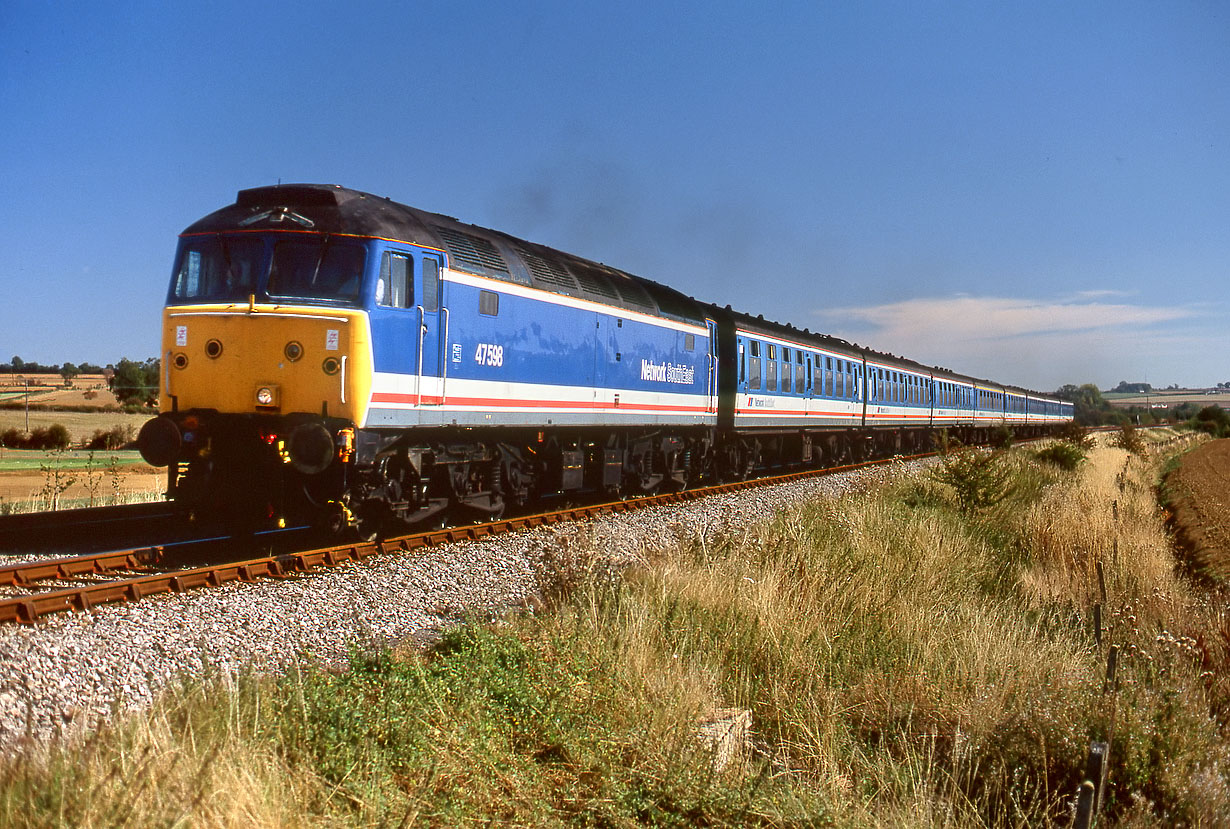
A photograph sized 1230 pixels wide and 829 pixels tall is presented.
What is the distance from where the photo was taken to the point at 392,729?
462 centimetres

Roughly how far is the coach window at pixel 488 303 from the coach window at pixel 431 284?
85 centimetres

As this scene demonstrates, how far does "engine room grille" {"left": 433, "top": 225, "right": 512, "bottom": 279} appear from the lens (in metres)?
11.4

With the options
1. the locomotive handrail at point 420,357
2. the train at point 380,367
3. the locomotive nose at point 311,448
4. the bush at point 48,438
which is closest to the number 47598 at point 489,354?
the train at point 380,367

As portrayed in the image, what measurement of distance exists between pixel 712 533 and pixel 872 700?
5.66m

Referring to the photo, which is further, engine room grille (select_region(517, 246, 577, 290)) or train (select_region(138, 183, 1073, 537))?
engine room grille (select_region(517, 246, 577, 290))

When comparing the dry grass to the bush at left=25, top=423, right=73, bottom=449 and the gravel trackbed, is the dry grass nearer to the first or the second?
the gravel trackbed

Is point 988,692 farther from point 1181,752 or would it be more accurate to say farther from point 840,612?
point 840,612

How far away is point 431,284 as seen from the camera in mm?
10828

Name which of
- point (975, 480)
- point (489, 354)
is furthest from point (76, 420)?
point (975, 480)

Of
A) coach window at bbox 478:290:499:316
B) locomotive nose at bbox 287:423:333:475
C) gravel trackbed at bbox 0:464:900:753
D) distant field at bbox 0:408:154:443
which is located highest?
coach window at bbox 478:290:499:316

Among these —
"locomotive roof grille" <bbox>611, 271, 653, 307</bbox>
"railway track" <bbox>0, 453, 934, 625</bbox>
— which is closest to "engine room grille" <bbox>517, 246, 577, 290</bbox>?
"locomotive roof grille" <bbox>611, 271, 653, 307</bbox>

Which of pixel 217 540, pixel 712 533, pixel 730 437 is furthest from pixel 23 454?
→ pixel 712 533

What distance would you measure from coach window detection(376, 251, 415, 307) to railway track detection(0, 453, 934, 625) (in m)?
2.58

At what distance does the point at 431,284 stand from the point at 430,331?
534 millimetres
